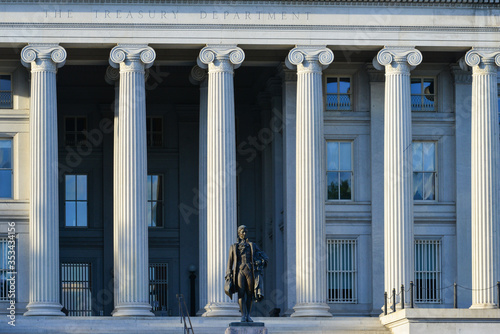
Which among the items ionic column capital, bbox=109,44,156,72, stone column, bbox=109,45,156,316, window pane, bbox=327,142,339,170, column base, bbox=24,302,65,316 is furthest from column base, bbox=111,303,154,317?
window pane, bbox=327,142,339,170

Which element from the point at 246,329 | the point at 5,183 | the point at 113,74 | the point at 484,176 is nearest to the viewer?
the point at 246,329

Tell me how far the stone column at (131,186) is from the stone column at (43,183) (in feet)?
6.98

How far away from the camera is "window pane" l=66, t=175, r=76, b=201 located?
61062 mm

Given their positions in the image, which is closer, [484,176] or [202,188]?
[484,176]

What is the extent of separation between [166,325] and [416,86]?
46.3 feet

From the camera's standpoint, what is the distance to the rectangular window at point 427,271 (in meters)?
54.8

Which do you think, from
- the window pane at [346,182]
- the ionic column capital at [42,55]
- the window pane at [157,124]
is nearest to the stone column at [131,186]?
the ionic column capital at [42,55]

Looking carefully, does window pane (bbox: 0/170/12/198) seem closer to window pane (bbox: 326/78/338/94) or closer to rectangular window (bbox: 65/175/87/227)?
rectangular window (bbox: 65/175/87/227)

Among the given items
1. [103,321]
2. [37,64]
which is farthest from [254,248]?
[37,64]

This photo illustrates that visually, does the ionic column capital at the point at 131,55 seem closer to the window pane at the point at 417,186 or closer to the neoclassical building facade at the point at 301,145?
the neoclassical building facade at the point at 301,145

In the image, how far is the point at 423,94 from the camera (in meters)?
56.0

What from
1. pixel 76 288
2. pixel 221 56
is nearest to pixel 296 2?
pixel 221 56

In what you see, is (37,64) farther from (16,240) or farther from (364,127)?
(364,127)

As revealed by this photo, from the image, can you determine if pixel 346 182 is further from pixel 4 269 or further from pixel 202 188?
pixel 4 269
